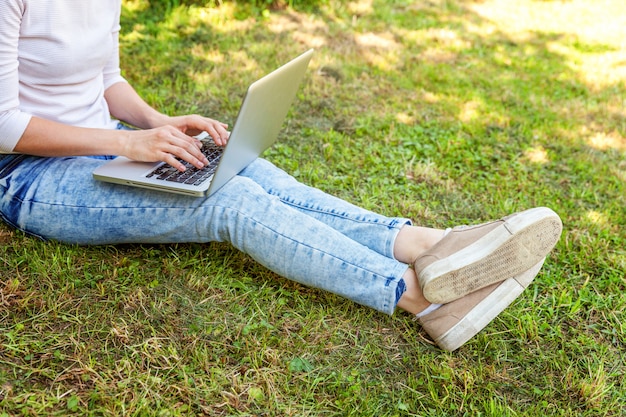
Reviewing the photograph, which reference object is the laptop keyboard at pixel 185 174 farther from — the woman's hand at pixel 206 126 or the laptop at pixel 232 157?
the woman's hand at pixel 206 126

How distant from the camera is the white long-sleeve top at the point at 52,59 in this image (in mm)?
1732

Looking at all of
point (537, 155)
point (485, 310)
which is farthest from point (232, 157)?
point (537, 155)

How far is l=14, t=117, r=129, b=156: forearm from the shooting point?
5.99ft

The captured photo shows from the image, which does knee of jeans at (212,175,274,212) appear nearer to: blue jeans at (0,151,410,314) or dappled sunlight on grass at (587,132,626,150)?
blue jeans at (0,151,410,314)

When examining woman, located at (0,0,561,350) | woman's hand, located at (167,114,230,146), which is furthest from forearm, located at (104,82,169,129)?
woman, located at (0,0,561,350)

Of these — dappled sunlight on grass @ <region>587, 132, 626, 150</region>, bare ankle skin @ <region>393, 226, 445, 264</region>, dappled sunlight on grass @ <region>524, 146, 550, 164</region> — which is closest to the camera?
bare ankle skin @ <region>393, 226, 445, 264</region>

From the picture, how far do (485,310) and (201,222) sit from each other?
0.93 metres

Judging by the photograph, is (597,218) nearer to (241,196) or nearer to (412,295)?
(412,295)

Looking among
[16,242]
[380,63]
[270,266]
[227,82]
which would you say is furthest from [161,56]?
[270,266]

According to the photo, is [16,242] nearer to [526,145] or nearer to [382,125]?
[382,125]

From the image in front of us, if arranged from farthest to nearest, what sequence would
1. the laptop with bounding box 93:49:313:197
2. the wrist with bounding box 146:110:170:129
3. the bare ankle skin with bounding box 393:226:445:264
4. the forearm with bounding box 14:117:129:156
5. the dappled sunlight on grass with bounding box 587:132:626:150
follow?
the dappled sunlight on grass with bounding box 587:132:626:150 → the wrist with bounding box 146:110:170:129 → the bare ankle skin with bounding box 393:226:445:264 → the forearm with bounding box 14:117:129:156 → the laptop with bounding box 93:49:313:197

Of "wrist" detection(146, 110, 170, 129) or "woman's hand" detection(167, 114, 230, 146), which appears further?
"wrist" detection(146, 110, 170, 129)

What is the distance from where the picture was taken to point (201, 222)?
189 centimetres

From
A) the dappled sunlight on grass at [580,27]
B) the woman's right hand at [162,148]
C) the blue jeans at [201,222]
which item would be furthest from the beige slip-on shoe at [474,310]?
the dappled sunlight on grass at [580,27]
